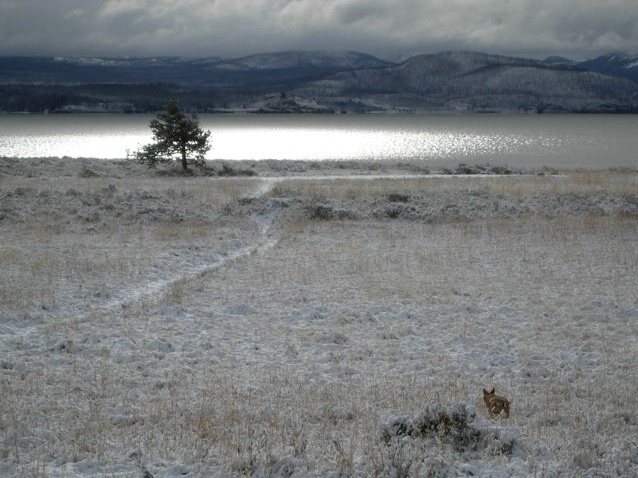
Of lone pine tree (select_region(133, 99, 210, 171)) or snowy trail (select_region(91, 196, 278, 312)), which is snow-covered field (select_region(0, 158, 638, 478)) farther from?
lone pine tree (select_region(133, 99, 210, 171))

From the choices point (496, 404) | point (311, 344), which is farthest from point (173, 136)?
point (496, 404)

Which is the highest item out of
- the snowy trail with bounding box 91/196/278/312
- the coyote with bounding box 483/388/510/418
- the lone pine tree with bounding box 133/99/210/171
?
the lone pine tree with bounding box 133/99/210/171

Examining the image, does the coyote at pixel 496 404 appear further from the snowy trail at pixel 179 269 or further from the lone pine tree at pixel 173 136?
the lone pine tree at pixel 173 136

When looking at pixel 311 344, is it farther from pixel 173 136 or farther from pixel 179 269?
pixel 173 136

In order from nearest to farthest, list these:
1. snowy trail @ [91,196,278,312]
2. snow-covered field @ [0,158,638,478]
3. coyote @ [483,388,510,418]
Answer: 1. snow-covered field @ [0,158,638,478]
2. coyote @ [483,388,510,418]
3. snowy trail @ [91,196,278,312]

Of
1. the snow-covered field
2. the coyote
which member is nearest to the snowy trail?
the snow-covered field

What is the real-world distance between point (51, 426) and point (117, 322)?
5269mm

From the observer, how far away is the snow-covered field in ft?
24.9

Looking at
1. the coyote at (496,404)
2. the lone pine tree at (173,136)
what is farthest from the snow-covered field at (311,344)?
the lone pine tree at (173,136)

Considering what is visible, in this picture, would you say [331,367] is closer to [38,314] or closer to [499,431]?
[499,431]

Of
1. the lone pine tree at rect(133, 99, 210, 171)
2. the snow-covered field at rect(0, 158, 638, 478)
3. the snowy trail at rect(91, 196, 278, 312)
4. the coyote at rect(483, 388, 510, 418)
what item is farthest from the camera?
the lone pine tree at rect(133, 99, 210, 171)

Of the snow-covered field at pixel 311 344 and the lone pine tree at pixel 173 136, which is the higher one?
the lone pine tree at pixel 173 136

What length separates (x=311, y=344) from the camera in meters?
12.5

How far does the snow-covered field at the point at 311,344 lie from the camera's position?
7.58m
